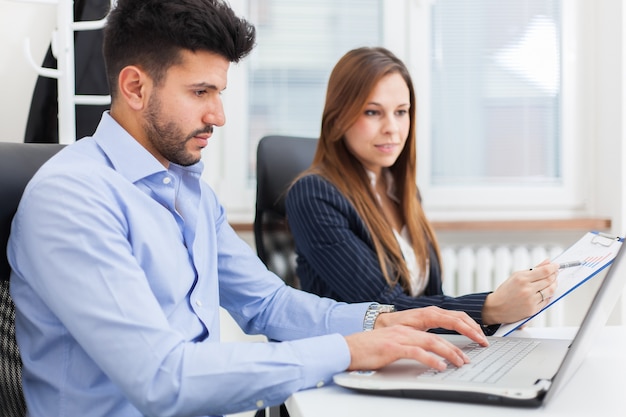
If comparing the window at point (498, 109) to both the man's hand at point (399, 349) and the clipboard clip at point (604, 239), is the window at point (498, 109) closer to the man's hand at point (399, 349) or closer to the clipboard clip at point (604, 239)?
the clipboard clip at point (604, 239)

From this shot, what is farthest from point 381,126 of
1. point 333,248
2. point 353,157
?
point 333,248

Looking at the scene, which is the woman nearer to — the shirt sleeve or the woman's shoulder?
the woman's shoulder

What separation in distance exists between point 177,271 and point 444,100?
167 cm

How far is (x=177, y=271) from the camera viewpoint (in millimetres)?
1100

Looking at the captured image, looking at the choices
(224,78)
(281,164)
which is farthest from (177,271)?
(281,164)

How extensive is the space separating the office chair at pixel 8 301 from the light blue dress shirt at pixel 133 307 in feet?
0.05

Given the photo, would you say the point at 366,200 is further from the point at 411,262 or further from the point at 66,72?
the point at 66,72

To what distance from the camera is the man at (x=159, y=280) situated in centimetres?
88

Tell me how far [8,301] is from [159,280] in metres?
0.22

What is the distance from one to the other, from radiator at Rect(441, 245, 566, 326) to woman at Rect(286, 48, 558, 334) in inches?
21.2

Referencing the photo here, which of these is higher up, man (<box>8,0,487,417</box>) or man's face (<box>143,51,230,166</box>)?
man's face (<box>143,51,230,166</box>)

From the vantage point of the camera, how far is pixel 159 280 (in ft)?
3.47

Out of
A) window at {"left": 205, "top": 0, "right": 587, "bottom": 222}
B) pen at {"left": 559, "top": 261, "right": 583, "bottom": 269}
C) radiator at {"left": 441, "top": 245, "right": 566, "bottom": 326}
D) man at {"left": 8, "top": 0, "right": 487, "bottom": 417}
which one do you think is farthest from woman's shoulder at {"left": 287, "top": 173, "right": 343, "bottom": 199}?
radiator at {"left": 441, "top": 245, "right": 566, "bottom": 326}

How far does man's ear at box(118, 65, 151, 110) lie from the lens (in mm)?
1138
